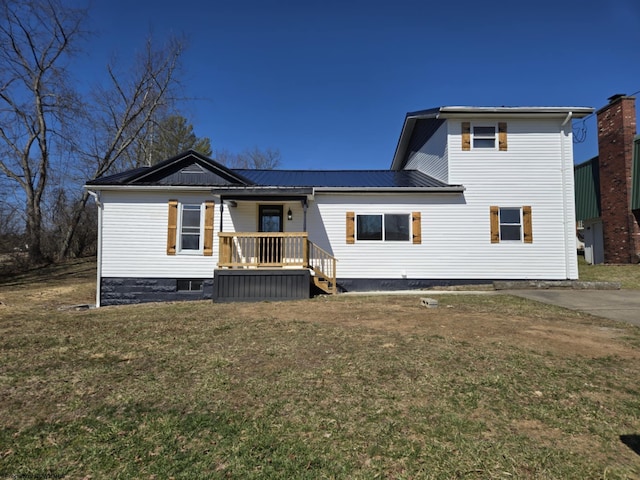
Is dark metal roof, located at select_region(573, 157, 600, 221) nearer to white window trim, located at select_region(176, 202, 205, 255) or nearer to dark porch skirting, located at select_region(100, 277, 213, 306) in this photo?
white window trim, located at select_region(176, 202, 205, 255)

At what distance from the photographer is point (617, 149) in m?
13.7

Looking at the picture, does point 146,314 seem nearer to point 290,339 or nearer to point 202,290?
point 202,290

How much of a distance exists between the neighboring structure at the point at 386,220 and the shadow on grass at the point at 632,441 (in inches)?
322

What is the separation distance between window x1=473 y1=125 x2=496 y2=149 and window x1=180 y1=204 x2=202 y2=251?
9.42 m

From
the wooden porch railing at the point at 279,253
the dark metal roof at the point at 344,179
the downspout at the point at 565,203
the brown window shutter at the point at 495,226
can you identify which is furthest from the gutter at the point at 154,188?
the downspout at the point at 565,203

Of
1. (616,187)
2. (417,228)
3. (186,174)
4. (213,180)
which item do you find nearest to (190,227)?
(213,180)

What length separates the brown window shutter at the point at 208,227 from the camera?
10.6 meters

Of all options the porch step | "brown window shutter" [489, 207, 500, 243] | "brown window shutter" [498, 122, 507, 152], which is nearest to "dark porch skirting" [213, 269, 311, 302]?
the porch step

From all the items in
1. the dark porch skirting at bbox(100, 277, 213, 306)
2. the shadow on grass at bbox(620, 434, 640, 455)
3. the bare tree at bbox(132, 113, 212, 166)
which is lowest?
the shadow on grass at bbox(620, 434, 640, 455)

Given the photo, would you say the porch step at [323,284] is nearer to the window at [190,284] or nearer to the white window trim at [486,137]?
the window at [190,284]

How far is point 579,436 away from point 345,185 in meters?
9.46

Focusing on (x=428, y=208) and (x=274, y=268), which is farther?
(x=428, y=208)

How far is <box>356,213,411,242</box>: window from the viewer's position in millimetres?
10961

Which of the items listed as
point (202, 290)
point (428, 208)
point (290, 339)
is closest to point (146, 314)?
point (202, 290)
